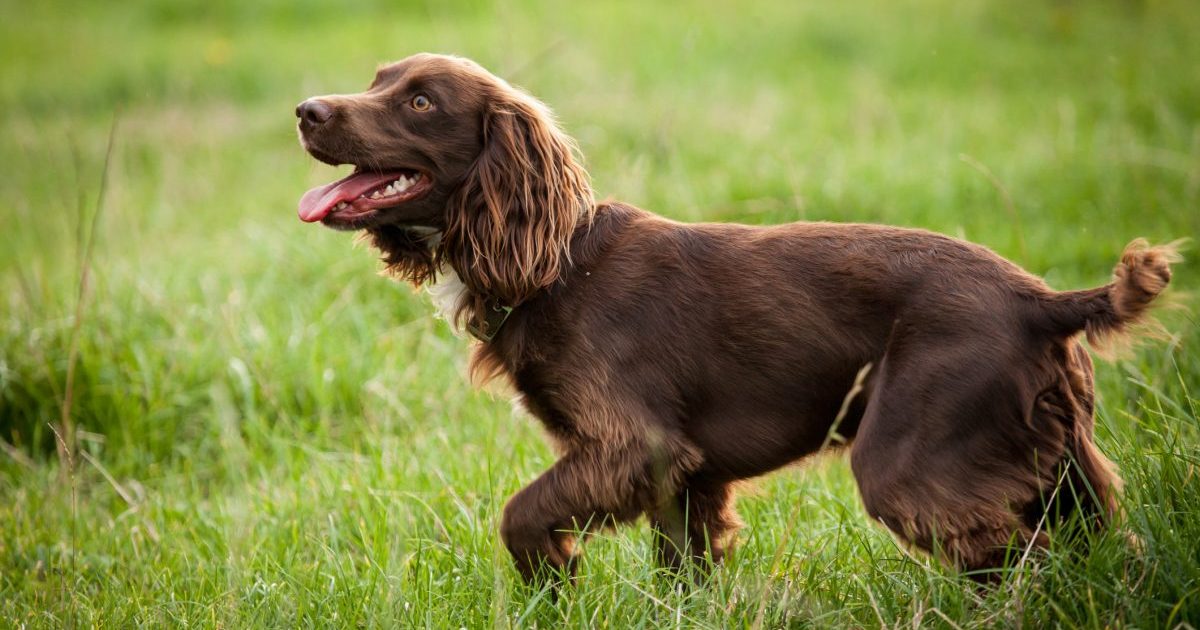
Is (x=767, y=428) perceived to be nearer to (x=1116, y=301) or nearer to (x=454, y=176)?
(x=1116, y=301)

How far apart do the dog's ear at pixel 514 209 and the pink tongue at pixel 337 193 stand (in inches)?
8.2

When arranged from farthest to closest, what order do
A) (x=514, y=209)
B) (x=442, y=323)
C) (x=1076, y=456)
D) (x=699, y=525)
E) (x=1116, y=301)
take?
1. (x=442, y=323)
2. (x=699, y=525)
3. (x=514, y=209)
4. (x=1076, y=456)
5. (x=1116, y=301)

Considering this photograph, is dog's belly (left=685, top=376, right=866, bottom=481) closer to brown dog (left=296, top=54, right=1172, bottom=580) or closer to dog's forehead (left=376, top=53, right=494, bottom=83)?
brown dog (left=296, top=54, right=1172, bottom=580)

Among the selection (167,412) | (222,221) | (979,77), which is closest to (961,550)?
(167,412)

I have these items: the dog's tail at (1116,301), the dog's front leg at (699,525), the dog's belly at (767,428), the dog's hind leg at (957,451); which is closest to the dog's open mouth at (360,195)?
the dog's belly at (767,428)

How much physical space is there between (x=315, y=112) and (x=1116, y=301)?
2080 millimetres

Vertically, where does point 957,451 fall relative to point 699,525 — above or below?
above

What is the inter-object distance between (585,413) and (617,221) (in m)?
0.59

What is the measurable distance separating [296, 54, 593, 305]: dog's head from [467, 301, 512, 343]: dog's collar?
6 centimetres

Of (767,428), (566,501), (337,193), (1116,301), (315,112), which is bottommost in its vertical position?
(566,501)

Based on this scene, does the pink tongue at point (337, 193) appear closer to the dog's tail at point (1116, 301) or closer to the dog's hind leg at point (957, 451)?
the dog's hind leg at point (957, 451)

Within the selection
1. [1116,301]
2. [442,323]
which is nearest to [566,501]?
[1116,301]

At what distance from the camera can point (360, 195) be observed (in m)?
3.04

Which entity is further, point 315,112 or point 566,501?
point 315,112
